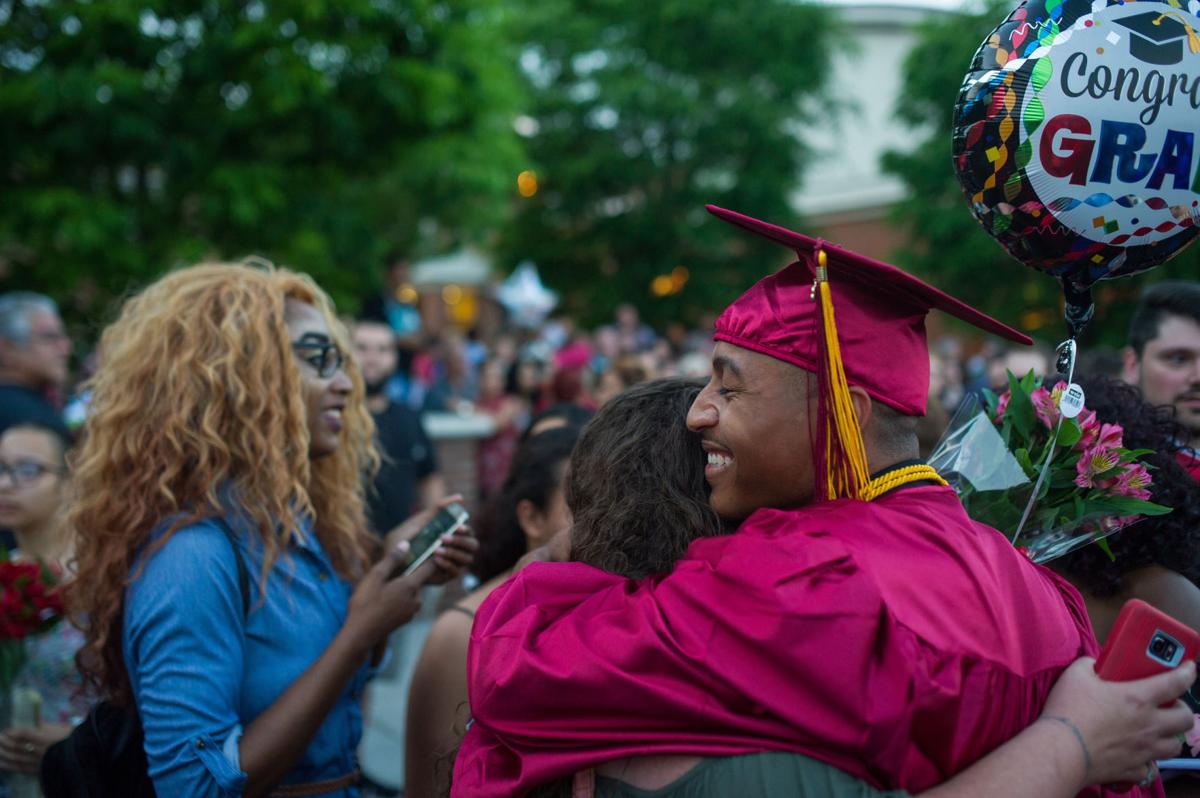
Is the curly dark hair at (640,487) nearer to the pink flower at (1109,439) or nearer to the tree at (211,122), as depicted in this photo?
the pink flower at (1109,439)

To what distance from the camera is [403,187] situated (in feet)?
48.6

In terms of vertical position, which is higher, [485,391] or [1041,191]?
[1041,191]

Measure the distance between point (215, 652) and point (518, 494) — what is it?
50.6 inches

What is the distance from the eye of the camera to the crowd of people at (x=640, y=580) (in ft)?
5.08

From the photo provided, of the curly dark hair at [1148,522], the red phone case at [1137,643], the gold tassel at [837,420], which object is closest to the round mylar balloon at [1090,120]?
the curly dark hair at [1148,522]

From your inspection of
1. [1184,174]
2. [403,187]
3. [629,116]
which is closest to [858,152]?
[629,116]

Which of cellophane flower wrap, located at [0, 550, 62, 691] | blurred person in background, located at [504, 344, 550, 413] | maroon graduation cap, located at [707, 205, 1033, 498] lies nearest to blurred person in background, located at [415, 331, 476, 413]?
blurred person in background, located at [504, 344, 550, 413]

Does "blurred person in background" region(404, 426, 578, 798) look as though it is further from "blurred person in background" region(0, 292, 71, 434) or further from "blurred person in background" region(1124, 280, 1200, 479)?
"blurred person in background" region(0, 292, 71, 434)

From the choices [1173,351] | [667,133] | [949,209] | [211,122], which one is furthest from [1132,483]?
[667,133]

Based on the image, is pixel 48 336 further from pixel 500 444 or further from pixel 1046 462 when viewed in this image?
pixel 1046 462

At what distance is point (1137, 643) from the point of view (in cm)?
168

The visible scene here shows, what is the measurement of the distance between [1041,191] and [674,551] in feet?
3.90

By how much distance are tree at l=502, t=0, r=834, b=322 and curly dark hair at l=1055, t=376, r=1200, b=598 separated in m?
22.8

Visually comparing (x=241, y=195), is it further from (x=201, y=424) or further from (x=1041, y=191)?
(x=1041, y=191)
